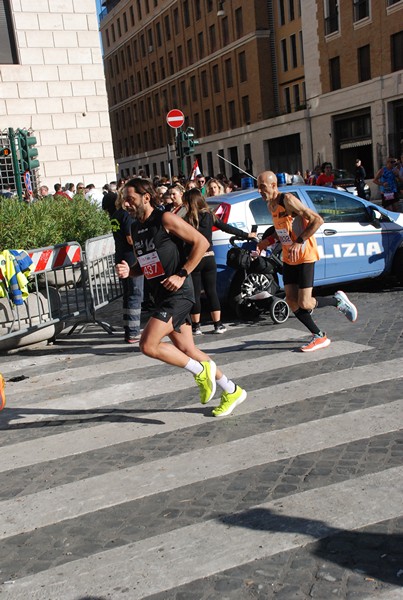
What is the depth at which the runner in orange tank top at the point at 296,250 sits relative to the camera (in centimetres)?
681

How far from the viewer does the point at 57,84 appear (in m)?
22.0

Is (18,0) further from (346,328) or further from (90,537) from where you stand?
(90,537)

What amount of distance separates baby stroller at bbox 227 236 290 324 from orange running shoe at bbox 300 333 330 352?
4.34 ft

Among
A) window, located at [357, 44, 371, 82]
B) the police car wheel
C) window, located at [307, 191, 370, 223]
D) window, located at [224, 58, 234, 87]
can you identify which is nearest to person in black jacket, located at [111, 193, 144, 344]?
window, located at [307, 191, 370, 223]

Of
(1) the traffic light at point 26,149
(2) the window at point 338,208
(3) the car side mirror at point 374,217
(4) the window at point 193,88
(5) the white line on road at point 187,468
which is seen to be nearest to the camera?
(5) the white line on road at point 187,468

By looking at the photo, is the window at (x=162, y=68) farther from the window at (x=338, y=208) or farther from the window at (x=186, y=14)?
the window at (x=338, y=208)

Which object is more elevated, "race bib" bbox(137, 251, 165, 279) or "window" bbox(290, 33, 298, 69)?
"window" bbox(290, 33, 298, 69)

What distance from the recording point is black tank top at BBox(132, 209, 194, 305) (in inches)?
197

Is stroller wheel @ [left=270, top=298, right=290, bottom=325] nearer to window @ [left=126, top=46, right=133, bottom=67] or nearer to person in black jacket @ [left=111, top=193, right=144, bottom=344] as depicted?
person in black jacket @ [left=111, top=193, right=144, bottom=344]

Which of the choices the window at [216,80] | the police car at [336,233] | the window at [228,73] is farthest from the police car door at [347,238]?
the window at [216,80]

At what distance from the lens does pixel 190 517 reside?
3.64 meters

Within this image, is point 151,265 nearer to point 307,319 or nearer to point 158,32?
point 307,319

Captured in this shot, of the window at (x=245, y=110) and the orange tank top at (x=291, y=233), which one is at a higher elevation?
the window at (x=245, y=110)

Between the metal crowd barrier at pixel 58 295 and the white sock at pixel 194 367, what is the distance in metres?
3.21
